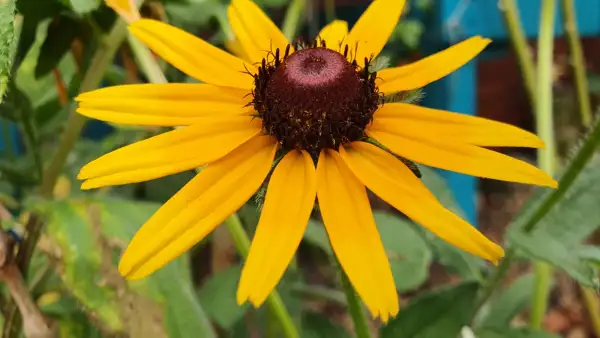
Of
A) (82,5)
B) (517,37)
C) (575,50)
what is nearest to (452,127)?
(82,5)

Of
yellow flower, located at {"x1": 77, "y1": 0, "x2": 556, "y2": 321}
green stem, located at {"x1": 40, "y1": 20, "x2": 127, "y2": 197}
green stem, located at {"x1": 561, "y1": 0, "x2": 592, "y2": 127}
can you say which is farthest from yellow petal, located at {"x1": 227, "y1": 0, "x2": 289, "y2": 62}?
green stem, located at {"x1": 561, "y1": 0, "x2": 592, "y2": 127}

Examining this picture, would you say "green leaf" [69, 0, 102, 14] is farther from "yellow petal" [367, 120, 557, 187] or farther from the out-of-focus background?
"yellow petal" [367, 120, 557, 187]

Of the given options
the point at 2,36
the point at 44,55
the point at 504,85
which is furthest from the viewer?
the point at 504,85

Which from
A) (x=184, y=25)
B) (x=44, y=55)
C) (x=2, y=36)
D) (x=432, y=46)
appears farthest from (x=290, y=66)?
(x=432, y=46)

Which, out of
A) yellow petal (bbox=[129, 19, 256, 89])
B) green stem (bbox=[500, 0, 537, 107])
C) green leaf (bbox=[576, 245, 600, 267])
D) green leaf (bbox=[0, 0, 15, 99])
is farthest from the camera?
green stem (bbox=[500, 0, 537, 107])

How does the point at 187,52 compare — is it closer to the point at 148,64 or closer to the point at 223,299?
the point at 148,64

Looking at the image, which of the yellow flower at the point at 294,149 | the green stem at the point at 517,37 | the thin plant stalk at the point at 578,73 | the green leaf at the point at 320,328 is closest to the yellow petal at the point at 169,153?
the yellow flower at the point at 294,149

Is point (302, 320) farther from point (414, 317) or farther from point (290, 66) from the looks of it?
point (290, 66)
